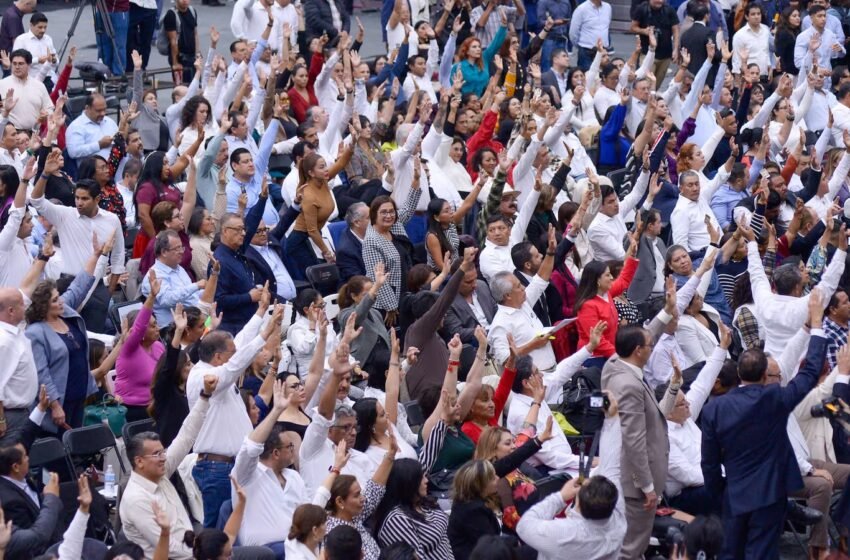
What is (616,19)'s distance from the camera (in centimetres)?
2200

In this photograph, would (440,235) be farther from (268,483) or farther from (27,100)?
(27,100)

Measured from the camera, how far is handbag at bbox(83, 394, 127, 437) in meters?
9.06

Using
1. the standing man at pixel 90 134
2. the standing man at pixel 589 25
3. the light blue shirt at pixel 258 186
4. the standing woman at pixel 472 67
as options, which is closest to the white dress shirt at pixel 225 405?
the light blue shirt at pixel 258 186

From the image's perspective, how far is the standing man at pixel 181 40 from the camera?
51.5 ft

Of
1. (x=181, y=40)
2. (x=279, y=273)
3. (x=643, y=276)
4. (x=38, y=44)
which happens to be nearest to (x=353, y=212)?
(x=279, y=273)

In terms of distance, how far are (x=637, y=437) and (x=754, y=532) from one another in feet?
2.65

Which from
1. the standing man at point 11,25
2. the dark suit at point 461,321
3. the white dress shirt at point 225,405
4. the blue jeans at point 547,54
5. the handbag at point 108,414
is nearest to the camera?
the white dress shirt at point 225,405

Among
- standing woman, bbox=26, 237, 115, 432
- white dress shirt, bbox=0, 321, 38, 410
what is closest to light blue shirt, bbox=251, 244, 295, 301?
standing woman, bbox=26, 237, 115, 432

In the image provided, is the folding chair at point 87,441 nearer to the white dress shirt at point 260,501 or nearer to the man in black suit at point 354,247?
the white dress shirt at point 260,501

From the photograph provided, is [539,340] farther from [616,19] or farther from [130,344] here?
[616,19]

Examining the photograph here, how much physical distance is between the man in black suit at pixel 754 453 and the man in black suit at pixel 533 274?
2621mm

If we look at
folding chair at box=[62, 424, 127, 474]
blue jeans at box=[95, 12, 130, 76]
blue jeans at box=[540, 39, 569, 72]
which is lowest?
blue jeans at box=[540, 39, 569, 72]

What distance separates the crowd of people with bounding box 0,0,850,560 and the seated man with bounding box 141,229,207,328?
2cm

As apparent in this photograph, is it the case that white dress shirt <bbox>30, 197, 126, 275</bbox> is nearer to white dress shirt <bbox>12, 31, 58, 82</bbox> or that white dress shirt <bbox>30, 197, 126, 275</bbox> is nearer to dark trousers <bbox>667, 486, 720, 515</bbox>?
dark trousers <bbox>667, 486, 720, 515</bbox>
